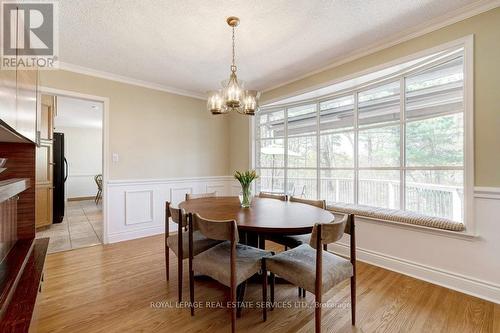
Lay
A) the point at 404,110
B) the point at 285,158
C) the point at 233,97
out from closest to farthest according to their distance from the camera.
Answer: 1. the point at 233,97
2. the point at 404,110
3. the point at 285,158

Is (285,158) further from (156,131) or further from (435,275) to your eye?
(435,275)

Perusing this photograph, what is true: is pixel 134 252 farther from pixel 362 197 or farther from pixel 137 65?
pixel 362 197

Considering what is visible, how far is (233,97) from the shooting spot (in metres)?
2.21

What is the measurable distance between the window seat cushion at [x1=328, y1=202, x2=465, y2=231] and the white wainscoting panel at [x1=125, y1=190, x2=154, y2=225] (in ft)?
9.03

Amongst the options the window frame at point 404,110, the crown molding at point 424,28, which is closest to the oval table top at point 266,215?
the window frame at point 404,110

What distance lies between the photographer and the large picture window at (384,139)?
2430 millimetres

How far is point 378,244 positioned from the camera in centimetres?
271

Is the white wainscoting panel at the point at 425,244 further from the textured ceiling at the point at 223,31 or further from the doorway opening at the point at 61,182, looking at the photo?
the textured ceiling at the point at 223,31

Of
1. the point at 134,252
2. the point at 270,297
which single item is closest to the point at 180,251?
the point at 270,297

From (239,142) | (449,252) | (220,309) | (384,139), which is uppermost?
(239,142)

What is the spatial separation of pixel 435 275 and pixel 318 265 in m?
1.63

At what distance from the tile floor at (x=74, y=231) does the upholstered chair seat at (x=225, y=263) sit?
2503 mm

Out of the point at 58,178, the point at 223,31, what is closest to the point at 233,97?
the point at 223,31

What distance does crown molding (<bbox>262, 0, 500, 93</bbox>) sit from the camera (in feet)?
6.61
